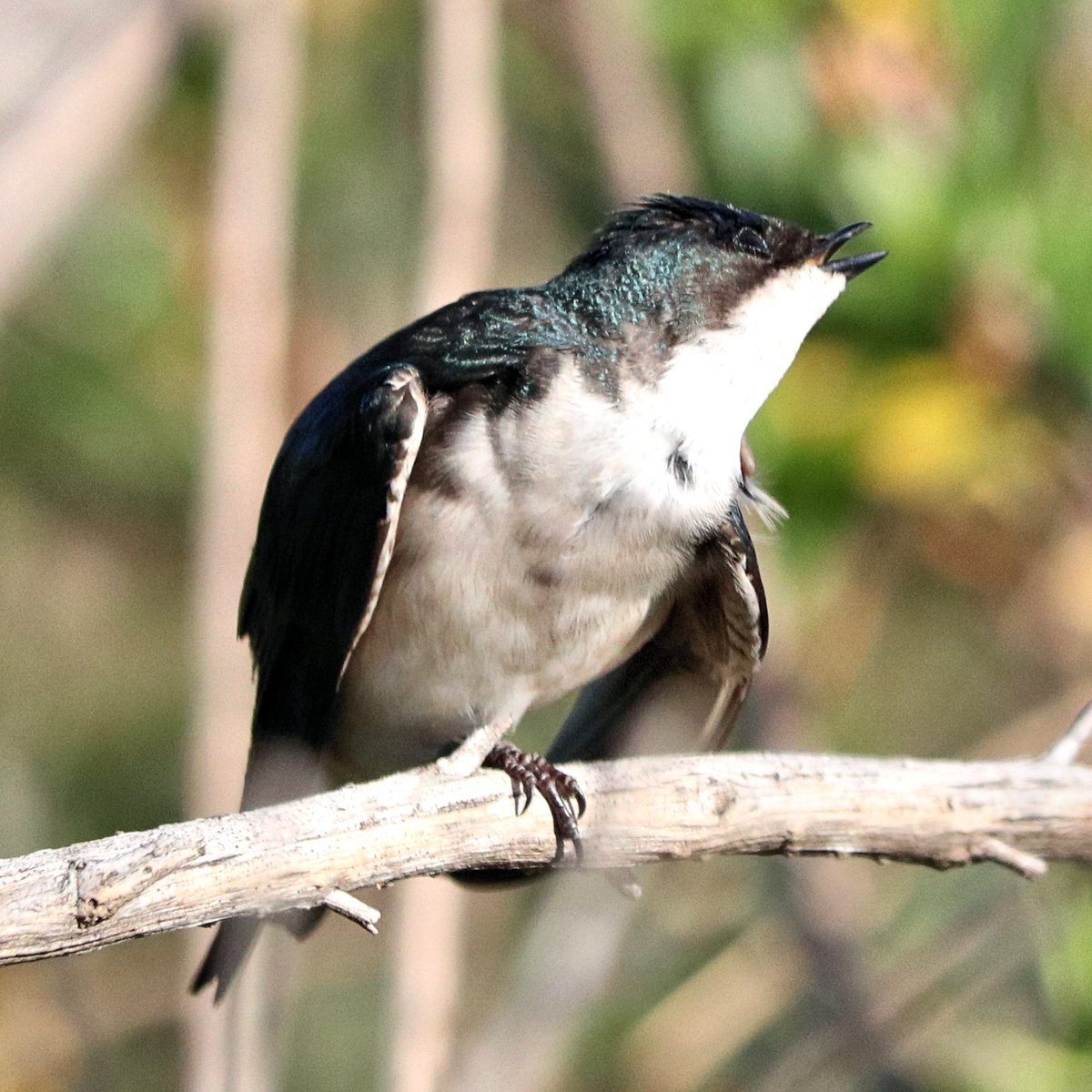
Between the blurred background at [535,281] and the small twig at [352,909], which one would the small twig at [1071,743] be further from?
the small twig at [352,909]

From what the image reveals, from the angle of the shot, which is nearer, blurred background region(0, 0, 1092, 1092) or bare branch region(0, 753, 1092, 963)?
bare branch region(0, 753, 1092, 963)

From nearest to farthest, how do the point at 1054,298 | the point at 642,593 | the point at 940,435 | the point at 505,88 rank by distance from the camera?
1. the point at 642,593
2. the point at 1054,298
3. the point at 940,435
4. the point at 505,88

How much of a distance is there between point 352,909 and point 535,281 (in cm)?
262

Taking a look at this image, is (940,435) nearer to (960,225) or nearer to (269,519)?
(960,225)

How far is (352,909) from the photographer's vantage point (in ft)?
6.23

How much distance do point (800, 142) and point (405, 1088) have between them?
2.04 meters

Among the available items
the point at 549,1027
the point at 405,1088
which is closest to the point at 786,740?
the point at 549,1027

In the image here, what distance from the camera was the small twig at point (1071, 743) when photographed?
2.49 metres

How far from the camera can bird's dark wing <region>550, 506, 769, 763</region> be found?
260 cm

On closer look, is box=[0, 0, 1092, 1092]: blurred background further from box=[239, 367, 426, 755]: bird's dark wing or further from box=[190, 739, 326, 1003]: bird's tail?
box=[239, 367, 426, 755]: bird's dark wing

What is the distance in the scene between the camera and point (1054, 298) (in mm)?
3162

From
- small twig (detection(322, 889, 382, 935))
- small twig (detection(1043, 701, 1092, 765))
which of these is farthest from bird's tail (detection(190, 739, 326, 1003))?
small twig (detection(1043, 701, 1092, 765))

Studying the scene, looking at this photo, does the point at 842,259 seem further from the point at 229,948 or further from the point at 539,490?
the point at 229,948

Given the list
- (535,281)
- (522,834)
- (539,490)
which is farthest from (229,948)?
(535,281)
